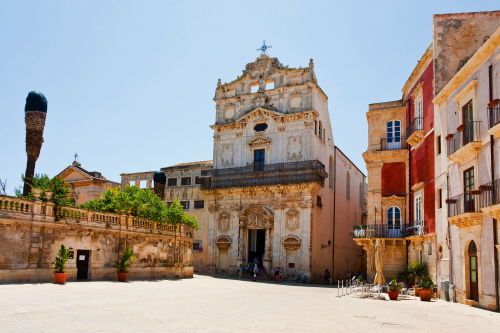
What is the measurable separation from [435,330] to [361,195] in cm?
4328

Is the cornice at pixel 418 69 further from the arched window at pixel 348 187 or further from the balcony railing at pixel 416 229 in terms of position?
the arched window at pixel 348 187

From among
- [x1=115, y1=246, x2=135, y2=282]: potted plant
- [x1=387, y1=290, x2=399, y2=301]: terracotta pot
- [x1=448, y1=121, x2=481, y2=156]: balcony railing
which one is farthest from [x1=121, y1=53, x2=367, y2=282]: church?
[x1=448, y1=121, x2=481, y2=156]: balcony railing

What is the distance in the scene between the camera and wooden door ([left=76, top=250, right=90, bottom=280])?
2266 cm

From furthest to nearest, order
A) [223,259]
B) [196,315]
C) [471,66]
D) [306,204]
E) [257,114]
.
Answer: [257,114] → [223,259] → [306,204] → [471,66] → [196,315]

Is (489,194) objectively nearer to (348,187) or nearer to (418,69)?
(418,69)

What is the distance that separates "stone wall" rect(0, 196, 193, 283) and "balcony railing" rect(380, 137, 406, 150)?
15.4 metres

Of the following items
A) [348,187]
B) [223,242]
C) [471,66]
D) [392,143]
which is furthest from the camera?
[348,187]

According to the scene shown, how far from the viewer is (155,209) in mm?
29938

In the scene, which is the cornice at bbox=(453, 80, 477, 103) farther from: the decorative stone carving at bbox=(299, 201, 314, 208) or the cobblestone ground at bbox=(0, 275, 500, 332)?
the decorative stone carving at bbox=(299, 201, 314, 208)

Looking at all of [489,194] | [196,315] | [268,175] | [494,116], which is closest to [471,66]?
[494,116]

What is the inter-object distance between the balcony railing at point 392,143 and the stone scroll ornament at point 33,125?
22056 millimetres

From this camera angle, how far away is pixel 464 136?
18922mm

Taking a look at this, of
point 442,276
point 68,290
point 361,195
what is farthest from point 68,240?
point 361,195

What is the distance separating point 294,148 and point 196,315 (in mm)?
27786
